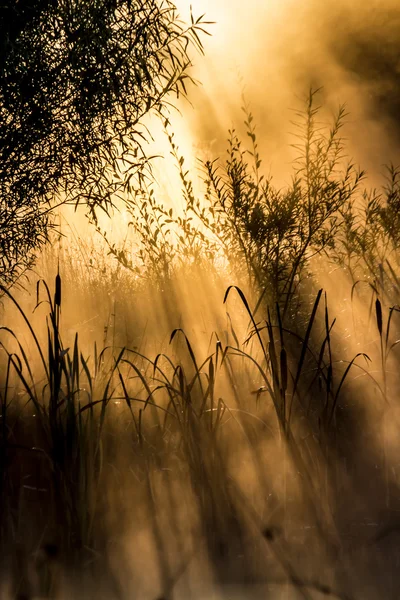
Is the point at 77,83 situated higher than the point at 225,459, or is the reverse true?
the point at 77,83

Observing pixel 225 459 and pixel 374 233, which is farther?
pixel 374 233

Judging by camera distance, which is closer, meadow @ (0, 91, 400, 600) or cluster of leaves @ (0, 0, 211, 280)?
meadow @ (0, 91, 400, 600)

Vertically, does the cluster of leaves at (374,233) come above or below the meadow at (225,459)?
above

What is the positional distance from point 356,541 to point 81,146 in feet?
11.5

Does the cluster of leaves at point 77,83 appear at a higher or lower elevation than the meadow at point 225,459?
higher

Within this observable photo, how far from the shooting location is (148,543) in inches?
95.2

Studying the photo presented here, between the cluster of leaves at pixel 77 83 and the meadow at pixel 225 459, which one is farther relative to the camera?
the cluster of leaves at pixel 77 83

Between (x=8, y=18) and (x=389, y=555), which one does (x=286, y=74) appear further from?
(x=389, y=555)

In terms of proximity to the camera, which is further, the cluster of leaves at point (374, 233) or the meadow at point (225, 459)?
the cluster of leaves at point (374, 233)

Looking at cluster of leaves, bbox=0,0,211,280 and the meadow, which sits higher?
cluster of leaves, bbox=0,0,211,280

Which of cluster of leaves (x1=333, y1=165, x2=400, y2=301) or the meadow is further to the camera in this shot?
cluster of leaves (x1=333, y1=165, x2=400, y2=301)

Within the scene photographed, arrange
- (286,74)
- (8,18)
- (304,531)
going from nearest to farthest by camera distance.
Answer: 1. (304,531)
2. (8,18)
3. (286,74)

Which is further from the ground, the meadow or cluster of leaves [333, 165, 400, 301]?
cluster of leaves [333, 165, 400, 301]

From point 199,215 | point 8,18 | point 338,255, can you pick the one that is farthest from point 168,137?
point 338,255
